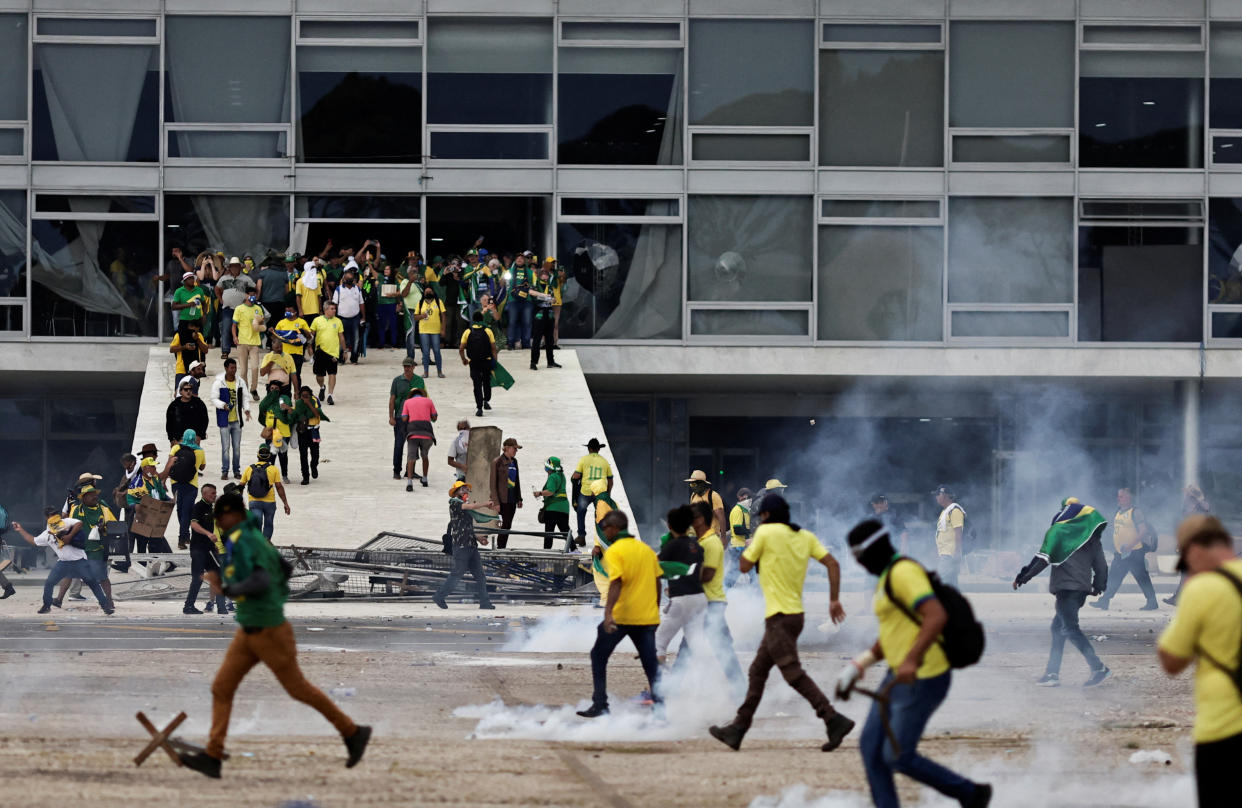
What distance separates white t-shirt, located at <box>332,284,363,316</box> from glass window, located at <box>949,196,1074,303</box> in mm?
10786

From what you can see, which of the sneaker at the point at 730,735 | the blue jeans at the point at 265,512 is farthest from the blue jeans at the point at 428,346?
the sneaker at the point at 730,735

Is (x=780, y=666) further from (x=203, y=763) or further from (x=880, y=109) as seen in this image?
(x=880, y=109)

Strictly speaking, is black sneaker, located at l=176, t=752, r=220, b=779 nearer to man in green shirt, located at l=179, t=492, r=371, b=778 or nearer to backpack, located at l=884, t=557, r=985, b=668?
man in green shirt, located at l=179, t=492, r=371, b=778

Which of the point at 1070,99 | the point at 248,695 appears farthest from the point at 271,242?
the point at 248,695

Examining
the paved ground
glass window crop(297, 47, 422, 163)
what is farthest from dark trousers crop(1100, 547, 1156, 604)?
glass window crop(297, 47, 422, 163)

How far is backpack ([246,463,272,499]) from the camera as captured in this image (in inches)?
768

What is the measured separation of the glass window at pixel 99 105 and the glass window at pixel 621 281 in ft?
25.6

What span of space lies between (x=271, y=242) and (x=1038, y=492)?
48.5 ft

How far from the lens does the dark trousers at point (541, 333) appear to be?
28031 mm

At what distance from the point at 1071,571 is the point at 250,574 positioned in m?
7.22

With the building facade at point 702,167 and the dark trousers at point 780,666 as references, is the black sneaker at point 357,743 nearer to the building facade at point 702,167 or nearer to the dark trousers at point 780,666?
the dark trousers at point 780,666

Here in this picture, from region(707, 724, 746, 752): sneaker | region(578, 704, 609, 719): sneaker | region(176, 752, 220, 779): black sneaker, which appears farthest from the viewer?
region(578, 704, 609, 719): sneaker

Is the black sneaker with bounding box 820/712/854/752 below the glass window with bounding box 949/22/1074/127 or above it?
below

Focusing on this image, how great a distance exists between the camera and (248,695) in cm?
1192
